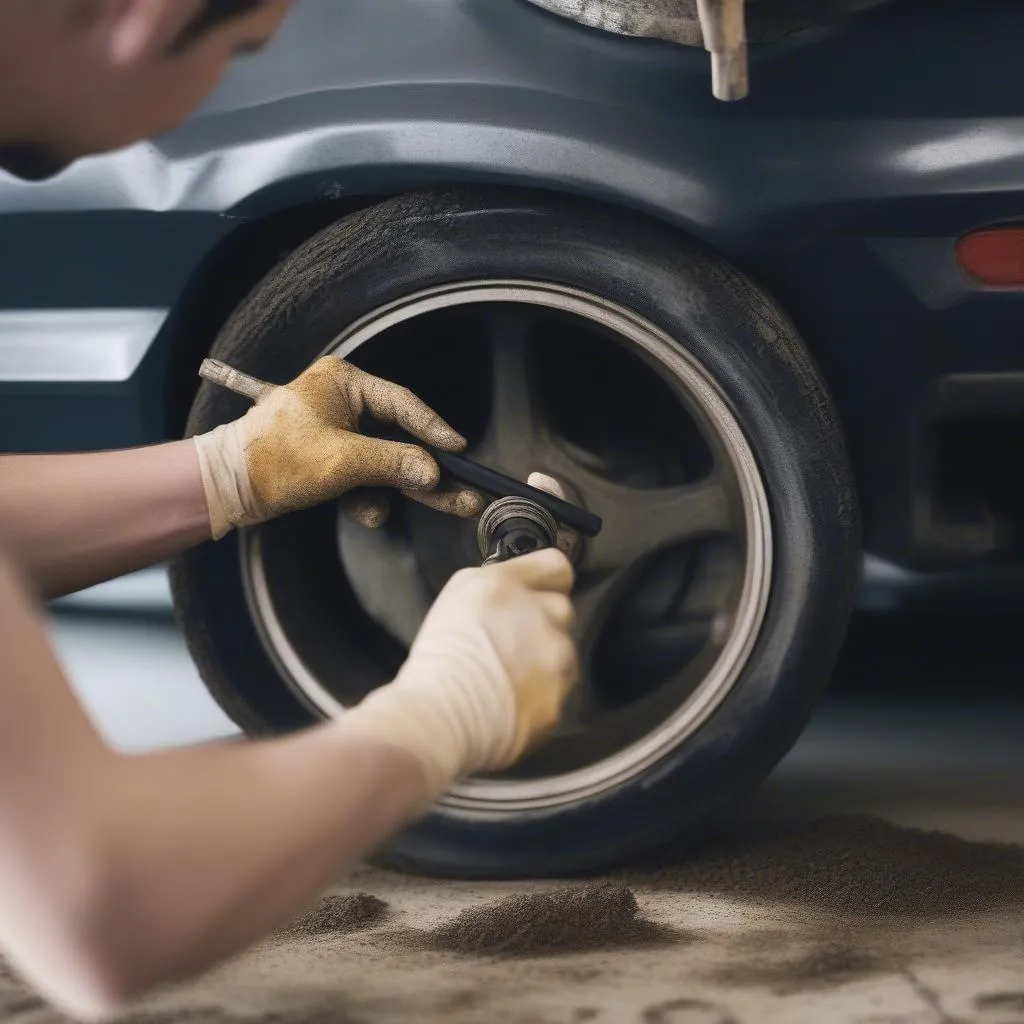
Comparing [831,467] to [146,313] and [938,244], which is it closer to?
[938,244]

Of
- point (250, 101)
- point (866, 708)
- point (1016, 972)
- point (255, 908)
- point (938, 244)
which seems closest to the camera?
point (255, 908)

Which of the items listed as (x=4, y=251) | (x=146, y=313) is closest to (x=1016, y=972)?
(x=146, y=313)

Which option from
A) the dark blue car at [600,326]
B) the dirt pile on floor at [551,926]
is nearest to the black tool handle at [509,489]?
the dark blue car at [600,326]

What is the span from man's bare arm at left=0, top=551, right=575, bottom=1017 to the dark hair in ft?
1.35

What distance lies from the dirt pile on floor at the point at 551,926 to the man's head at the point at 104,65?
0.87 metres

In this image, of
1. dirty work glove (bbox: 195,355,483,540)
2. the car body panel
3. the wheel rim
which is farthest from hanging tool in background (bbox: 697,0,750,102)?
dirty work glove (bbox: 195,355,483,540)

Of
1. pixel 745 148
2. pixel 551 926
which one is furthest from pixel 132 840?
pixel 745 148

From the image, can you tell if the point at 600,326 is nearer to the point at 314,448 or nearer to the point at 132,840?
the point at 314,448

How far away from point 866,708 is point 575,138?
1.07m

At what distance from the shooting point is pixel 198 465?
1.60 m

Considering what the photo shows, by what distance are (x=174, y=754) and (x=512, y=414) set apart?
2.85 feet

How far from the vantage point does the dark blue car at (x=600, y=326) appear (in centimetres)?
146

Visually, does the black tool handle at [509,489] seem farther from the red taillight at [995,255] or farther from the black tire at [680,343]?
the red taillight at [995,255]

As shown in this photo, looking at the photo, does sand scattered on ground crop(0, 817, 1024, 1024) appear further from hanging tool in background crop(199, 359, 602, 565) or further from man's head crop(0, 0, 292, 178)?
man's head crop(0, 0, 292, 178)
